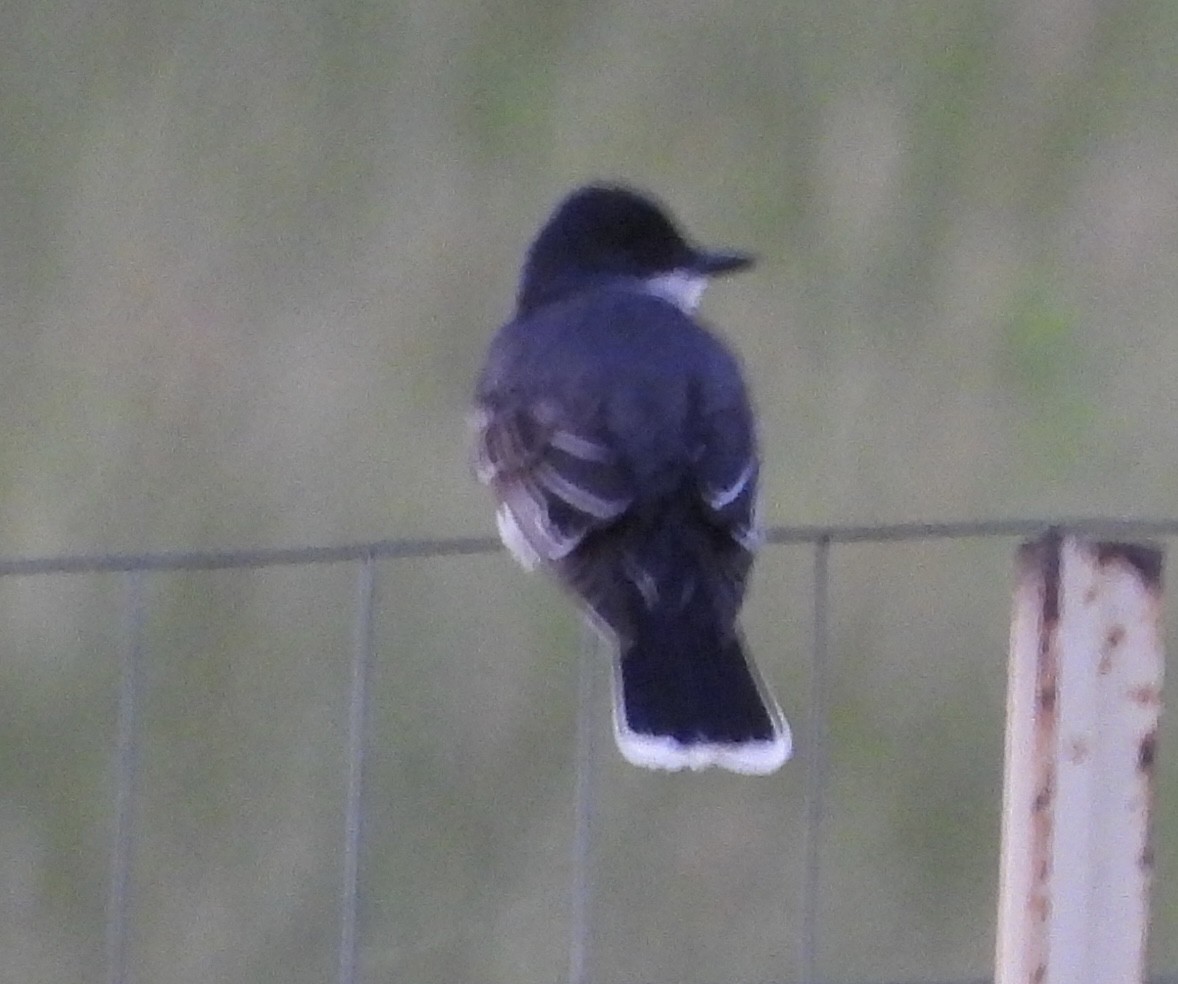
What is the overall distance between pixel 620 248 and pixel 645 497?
1.67 ft

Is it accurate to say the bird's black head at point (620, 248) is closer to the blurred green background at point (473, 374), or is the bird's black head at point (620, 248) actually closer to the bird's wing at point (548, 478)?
the bird's wing at point (548, 478)

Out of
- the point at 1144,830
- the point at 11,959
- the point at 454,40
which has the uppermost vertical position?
the point at 454,40

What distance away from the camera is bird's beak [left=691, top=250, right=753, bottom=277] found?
2.11 metres

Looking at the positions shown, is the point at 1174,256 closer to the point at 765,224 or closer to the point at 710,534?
the point at 765,224


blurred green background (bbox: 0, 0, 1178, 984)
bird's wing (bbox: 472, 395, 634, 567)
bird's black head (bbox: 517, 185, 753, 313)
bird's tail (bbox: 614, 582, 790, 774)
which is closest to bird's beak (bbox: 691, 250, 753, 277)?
bird's black head (bbox: 517, 185, 753, 313)

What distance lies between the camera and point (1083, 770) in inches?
44.4

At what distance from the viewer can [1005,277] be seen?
10.0ft

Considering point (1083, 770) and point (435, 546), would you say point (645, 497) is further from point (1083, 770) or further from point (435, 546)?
point (1083, 770)

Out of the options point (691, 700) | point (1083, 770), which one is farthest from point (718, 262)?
point (1083, 770)

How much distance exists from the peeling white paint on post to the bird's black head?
1055mm

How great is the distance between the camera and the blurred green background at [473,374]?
3.02 metres

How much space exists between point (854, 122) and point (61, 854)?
4.47 feet

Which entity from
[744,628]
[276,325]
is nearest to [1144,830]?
[744,628]

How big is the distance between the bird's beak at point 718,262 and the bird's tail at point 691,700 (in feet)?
1.75
